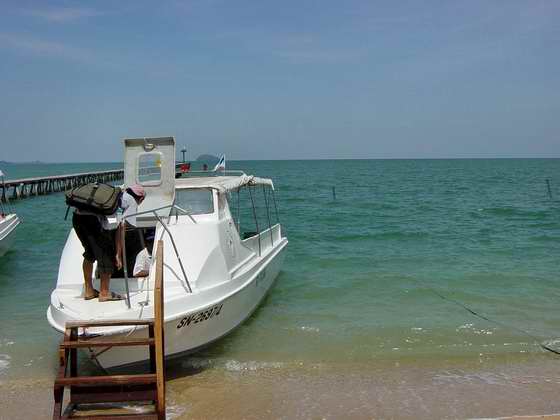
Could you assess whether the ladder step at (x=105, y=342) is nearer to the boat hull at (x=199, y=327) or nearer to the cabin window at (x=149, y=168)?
the boat hull at (x=199, y=327)

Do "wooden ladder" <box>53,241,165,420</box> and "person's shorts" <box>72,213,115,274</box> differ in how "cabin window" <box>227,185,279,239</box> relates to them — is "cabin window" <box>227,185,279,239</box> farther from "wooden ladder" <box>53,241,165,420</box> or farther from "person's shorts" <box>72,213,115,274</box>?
"wooden ladder" <box>53,241,165,420</box>

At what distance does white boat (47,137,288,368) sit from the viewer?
273 inches

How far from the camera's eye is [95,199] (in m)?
6.89

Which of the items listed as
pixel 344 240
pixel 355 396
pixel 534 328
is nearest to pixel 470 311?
pixel 534 328

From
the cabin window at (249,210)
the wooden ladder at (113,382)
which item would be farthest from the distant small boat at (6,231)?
the wooden ladder at (113,382)

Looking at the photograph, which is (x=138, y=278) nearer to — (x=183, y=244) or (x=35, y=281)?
(x=183, y=244)

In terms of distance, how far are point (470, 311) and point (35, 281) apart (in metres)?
9.55

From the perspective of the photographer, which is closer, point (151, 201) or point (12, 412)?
point (12, 412)

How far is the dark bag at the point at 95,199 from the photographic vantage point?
270 inches

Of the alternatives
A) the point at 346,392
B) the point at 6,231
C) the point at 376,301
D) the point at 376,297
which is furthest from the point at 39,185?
the point at 346,392

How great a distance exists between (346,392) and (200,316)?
206cm

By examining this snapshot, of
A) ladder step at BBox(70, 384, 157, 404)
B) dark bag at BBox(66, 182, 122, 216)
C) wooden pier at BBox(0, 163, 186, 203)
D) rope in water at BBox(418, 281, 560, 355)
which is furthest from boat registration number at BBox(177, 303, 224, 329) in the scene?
wooden pier at BBox(0, 163, 186, 203)

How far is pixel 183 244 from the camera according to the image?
8.28 meters

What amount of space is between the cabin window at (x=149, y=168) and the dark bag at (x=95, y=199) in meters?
1.99
